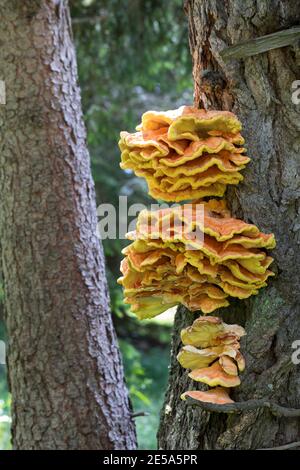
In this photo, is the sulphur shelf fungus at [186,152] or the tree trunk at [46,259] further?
the tree trunk at [46,259]

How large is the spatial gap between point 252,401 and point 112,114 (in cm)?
519

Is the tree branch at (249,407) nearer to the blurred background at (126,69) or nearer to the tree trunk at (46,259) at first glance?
the tree trunk at (46,259)

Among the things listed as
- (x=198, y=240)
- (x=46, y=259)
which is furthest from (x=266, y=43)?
(x=46, y=259)

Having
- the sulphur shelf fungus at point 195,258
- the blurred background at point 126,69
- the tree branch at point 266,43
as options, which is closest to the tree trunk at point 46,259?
the sulphur shelf fungus at point 195,258

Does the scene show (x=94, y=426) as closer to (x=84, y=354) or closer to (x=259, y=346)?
(x=84, y=354)

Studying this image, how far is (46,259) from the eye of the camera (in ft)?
10.0

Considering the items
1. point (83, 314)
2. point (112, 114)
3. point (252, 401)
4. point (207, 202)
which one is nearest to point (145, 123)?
point (207, 202)

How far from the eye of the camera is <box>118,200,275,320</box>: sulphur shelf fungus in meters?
2.05

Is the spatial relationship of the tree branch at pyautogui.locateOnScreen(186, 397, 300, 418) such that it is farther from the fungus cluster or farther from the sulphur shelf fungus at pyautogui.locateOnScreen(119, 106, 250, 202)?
the sulphur shelf fungus at pyautogui.locateOnScreen(119, 106, 250, 202)

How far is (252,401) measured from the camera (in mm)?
2191

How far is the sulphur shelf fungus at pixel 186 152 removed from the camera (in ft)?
6.79

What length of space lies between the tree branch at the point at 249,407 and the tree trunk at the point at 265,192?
48 mm

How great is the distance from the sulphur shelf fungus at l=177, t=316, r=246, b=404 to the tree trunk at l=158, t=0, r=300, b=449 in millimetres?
55

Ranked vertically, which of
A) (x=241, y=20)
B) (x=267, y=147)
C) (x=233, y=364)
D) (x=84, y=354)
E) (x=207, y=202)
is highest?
(x=241, y=20)
